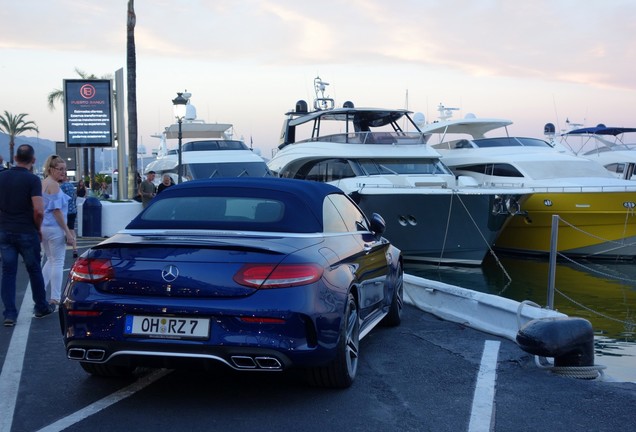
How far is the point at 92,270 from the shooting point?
484cm

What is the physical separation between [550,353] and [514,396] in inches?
28.3

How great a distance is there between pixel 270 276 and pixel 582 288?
13144 mm

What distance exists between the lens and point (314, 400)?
502 cm

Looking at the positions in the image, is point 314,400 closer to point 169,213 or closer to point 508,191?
point 169,213

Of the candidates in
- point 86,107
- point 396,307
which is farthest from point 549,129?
point 396,307

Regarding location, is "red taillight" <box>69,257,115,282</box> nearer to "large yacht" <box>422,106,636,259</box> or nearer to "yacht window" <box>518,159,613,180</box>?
"large yacht" <box>422,106,636,259</box>

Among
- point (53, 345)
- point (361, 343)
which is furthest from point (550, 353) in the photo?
point (53, 345)

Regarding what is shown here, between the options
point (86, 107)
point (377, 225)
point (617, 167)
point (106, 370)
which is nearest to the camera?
point (106, 370)

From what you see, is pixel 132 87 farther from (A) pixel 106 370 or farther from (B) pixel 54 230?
(A) pixel 106 370

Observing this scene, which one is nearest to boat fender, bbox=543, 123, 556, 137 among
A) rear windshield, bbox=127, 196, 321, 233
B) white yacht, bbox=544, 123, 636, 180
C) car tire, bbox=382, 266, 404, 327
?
white yacht, bbox=544, 123, 636, 180

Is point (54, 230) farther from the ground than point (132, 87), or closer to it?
closer to it

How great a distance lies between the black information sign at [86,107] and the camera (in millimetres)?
24188

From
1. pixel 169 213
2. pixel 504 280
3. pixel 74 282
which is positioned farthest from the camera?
pixel 504 280

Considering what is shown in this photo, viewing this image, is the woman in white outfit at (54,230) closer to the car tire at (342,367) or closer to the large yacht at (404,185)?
the car tire at (342,367)
